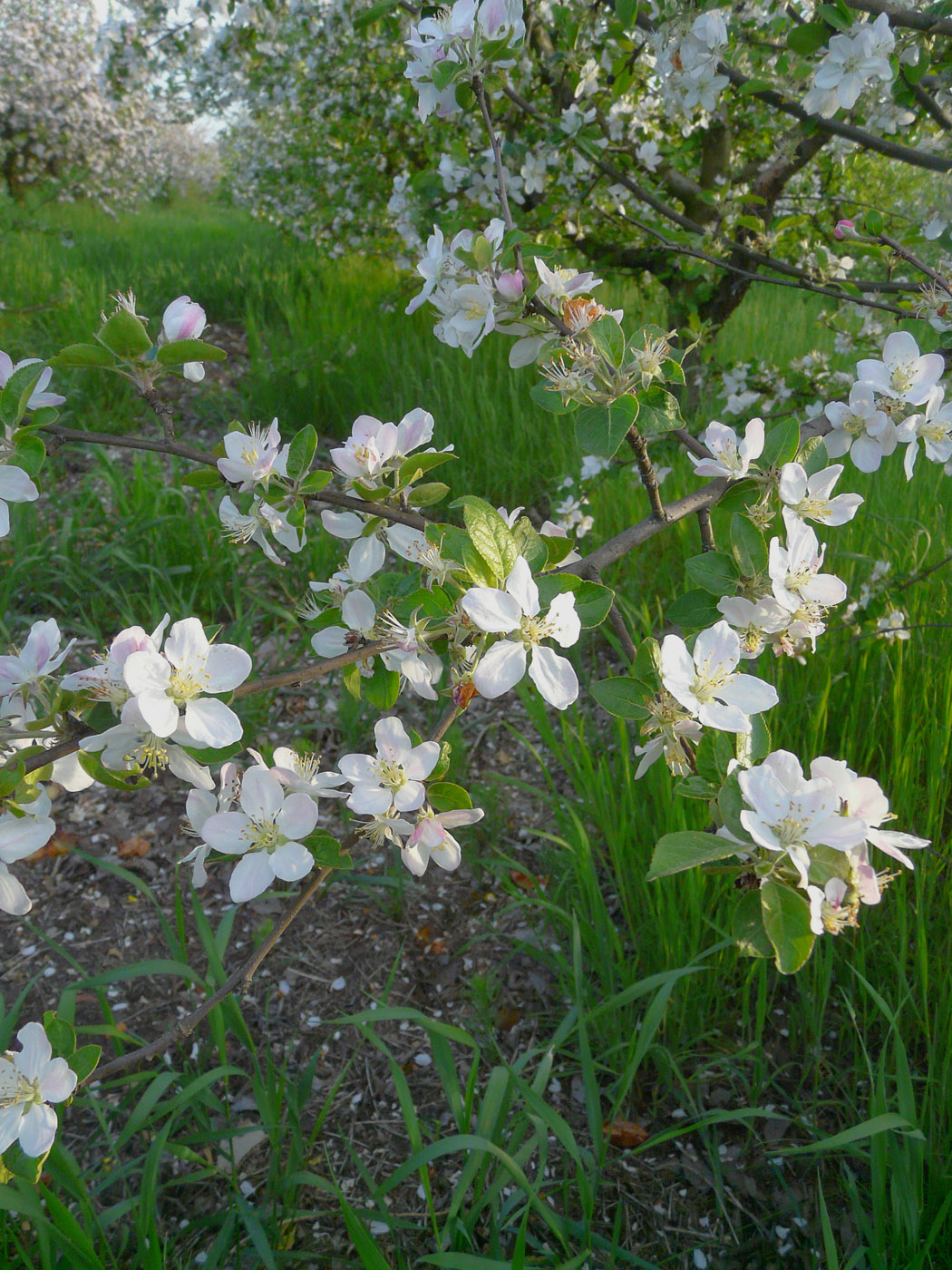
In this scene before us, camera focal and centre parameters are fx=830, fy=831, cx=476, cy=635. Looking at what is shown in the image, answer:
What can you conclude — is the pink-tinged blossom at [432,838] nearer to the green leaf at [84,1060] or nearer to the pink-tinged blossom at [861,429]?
the green leaf at [84,1060]

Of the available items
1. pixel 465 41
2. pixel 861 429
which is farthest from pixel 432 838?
pixel 465 41

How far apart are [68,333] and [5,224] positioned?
4.14 m

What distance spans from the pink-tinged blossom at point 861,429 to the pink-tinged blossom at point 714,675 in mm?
397

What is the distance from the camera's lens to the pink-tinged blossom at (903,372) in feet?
3.17

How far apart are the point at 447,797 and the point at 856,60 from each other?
131cm

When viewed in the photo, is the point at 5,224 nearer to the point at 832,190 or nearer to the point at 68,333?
the point at 68,333

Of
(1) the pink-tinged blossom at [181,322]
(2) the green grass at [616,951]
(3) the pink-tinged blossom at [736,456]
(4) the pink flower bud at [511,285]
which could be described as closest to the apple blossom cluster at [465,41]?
(4) the pink flower bud at [511,285]

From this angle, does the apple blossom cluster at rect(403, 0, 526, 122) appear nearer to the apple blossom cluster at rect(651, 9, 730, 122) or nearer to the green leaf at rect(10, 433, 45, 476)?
the apple blossom cluster at rect(651, 9, 730, 122)

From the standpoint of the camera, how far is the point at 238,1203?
44.5 inches

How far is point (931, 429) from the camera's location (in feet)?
3.27

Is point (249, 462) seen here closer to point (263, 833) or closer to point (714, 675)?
point (263, 833)

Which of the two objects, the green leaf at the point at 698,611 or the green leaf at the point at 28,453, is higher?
the green leaf at the point at 28,453

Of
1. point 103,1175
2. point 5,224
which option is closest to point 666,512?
point 103,1175

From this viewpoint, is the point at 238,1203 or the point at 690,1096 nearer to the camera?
the point at 238,1203
